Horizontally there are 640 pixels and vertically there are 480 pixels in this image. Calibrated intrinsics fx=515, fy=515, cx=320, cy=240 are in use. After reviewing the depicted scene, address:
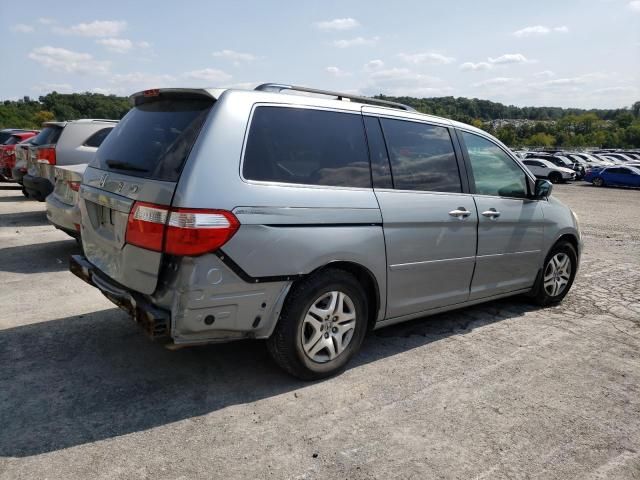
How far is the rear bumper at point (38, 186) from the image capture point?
7.48 meters

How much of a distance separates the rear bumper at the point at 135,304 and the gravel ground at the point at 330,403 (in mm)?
529

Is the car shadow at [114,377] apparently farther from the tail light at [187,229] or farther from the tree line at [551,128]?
the tree line at [551,128]

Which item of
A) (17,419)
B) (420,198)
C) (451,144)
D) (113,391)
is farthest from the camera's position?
(451,144)

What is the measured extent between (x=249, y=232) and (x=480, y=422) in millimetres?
1796

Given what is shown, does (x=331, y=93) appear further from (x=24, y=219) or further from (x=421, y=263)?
(x=24, y=219)

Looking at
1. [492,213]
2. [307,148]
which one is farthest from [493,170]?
[307,148]

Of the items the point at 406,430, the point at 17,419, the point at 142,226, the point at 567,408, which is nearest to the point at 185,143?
the point at 142,226

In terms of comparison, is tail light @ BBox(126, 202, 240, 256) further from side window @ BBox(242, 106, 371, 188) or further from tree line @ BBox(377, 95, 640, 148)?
tree line @ BBox(377, 95, 640, 148)

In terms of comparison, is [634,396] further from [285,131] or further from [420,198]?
[285,131]

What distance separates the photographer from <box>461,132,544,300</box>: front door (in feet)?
14.9

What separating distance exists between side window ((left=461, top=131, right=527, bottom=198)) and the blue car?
95.2 feet

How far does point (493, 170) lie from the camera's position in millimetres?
4762

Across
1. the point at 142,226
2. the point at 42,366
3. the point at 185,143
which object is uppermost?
the point at 185,143

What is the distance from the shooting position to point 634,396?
139 inches
